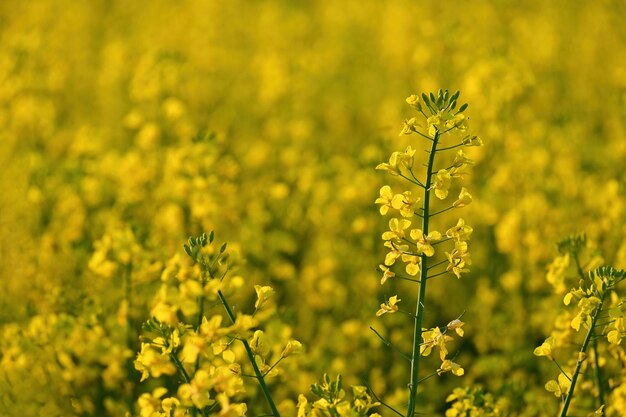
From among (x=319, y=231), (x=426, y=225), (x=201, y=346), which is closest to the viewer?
(x=201, y=346)

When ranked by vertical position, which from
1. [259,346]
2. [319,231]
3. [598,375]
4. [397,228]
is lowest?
[259,346]

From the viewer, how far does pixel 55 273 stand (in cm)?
434

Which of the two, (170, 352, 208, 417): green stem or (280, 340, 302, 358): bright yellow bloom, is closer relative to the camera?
(170, 352, 208, 417): green stem

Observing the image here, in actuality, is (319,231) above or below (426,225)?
above

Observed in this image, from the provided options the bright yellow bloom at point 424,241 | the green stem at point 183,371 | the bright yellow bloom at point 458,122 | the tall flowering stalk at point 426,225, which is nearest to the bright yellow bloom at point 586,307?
the tall flowering stalk at point 426,225

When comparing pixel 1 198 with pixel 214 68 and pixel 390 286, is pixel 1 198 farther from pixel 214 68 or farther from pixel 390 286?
pixel 214 68

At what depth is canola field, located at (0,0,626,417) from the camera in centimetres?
223

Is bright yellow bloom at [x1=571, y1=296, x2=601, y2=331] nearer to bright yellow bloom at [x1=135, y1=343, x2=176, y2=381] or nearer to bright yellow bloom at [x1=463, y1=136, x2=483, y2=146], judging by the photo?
bright yellow bloom at [x1=463, y1=136, x2=483, y2=146]

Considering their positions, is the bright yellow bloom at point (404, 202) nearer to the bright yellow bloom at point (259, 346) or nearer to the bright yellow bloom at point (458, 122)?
the bright yellow bloom at point (458, 122)

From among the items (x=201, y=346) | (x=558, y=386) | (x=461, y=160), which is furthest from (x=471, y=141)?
(x=201, y=346)

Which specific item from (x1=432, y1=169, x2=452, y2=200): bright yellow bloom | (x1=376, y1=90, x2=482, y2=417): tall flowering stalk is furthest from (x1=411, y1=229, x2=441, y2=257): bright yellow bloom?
(x1=432, y1=169, x2=452, y2=200): bright yellow bloom

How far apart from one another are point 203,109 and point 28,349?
15.9 ft

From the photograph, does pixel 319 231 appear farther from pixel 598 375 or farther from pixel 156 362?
pixel 156 362

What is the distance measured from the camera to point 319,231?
17.0ft
